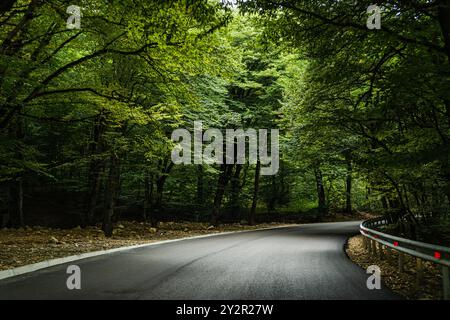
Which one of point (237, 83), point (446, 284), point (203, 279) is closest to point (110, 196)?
point (237, 83)

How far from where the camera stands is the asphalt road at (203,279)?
251 inches

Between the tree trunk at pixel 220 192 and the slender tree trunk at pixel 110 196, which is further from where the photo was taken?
the tree trunk at pixel 220 192

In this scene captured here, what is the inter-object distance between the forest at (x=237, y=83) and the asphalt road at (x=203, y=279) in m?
3.01

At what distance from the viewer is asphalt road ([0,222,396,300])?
6.38 m

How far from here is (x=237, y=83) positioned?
2412 centimetres

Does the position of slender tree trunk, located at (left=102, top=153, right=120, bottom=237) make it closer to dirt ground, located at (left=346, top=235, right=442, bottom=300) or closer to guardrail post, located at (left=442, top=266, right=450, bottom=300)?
dirt ground, located at (left=346, top=235, right=442, bottom=300)

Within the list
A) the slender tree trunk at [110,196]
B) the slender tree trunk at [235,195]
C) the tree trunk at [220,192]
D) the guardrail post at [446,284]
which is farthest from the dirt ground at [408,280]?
the slender tree trunk at [235,195]

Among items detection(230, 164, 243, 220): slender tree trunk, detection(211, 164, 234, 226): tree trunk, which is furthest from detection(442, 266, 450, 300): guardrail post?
detection(230, 164, 243, 220): slender tree trunk

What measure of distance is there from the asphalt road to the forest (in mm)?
3008

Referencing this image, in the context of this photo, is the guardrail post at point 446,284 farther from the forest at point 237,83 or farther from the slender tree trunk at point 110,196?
the slender tree trunk at point 110,196

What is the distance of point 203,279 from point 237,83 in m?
18.2
